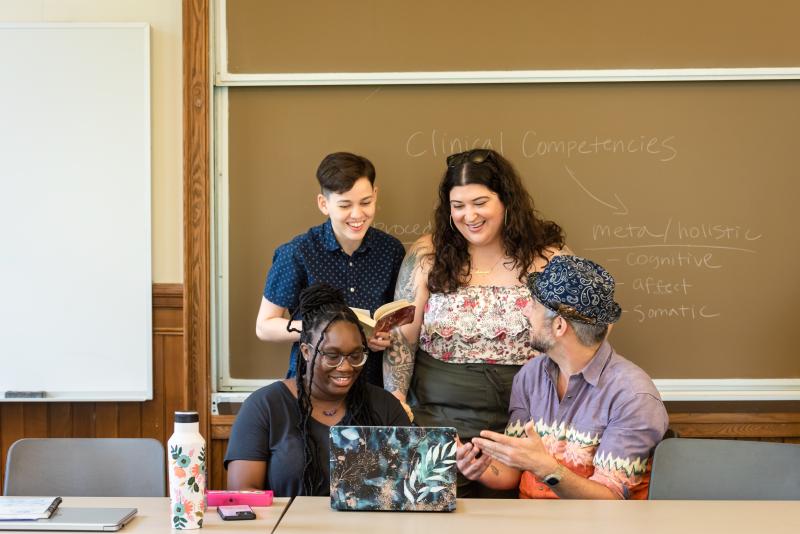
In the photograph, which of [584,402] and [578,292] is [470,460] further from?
[578,292]

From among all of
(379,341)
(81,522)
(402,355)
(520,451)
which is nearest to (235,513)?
(81,522)

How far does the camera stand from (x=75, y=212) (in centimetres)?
321

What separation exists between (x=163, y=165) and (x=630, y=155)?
1.76m

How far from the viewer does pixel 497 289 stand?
2770mm

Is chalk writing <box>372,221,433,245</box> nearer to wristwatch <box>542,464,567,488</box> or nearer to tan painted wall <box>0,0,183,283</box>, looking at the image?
tan painted wall <box>0,0,183,283</box>

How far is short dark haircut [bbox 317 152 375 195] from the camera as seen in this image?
2.71 m

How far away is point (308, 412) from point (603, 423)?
2.60 ft

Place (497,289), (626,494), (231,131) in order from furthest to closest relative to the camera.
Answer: (231,131) < (497,289) < (626,494)

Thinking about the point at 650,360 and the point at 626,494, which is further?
the point at 650,360

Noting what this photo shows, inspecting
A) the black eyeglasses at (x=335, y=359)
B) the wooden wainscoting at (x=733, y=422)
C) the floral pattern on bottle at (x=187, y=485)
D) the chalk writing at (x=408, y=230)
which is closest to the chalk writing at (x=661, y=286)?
the wooden wainscoting at (x=733, y=422)

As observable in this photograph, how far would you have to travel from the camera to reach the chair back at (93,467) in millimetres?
2334

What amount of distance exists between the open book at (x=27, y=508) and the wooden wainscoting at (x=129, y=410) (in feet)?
4.37

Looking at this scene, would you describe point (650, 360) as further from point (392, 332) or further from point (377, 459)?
point (377, 459)

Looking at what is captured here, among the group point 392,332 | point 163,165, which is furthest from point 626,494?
point 163,165
